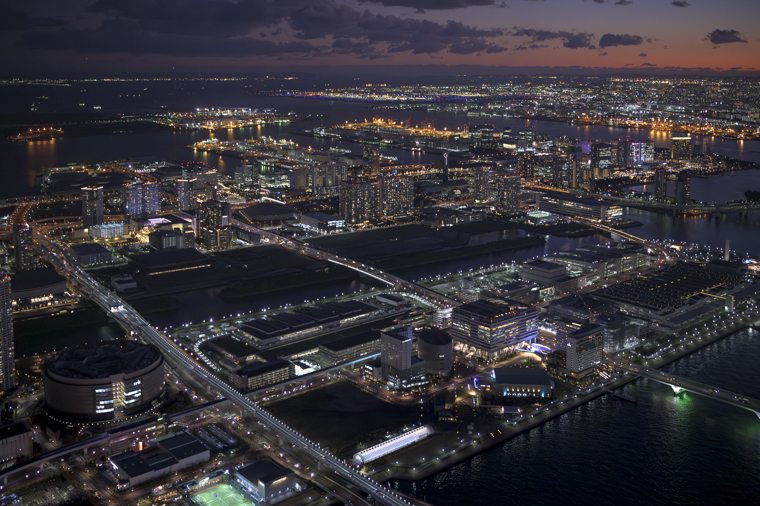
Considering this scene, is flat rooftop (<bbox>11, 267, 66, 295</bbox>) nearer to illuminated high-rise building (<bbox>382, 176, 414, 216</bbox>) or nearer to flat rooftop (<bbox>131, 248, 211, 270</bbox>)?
flat rooftop (<bbox>131, 248, 211, 270</bbox>)

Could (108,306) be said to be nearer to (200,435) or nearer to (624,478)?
(200,435)

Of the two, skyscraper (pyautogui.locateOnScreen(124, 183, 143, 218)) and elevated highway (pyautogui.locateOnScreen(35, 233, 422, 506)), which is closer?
elevated highway (pyautogui.locateOnScreen(35, 233, 422, 506))

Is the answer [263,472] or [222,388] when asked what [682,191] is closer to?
[222,388]

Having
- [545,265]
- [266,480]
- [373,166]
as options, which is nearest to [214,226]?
[545,265]

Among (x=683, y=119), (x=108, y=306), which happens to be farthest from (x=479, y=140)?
(x=108, y=306)

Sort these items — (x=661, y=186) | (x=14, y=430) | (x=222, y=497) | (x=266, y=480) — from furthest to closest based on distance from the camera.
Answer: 1. (x=661, y=186)
2. (x=14, y=430)
3. (x=222, y=497)
4. (x=266, y=480)

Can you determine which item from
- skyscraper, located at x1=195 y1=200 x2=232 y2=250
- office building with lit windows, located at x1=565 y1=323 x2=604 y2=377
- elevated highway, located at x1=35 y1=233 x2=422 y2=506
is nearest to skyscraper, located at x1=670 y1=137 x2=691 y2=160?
skyscraper, located at x1=195 y1=200 x2=232 y2=250
